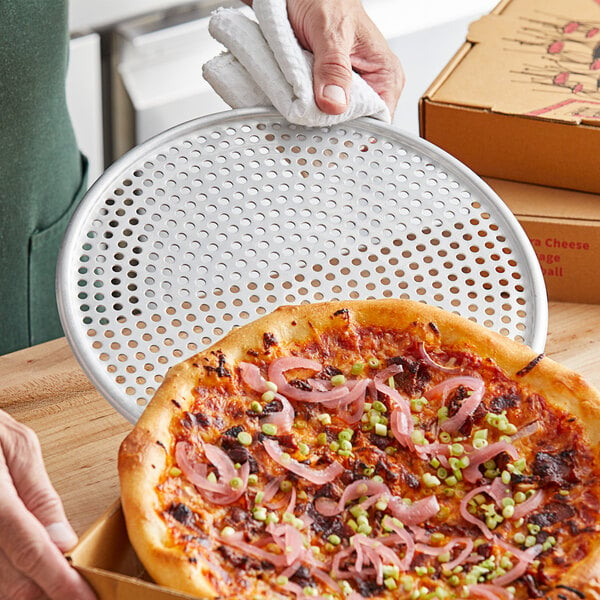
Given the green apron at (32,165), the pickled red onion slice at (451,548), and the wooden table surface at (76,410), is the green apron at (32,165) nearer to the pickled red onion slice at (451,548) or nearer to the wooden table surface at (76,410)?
the wooden table surface at (76,410)

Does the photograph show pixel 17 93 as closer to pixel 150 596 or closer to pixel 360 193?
pixel 360 193

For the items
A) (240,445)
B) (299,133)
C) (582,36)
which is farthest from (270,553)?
(582,36)

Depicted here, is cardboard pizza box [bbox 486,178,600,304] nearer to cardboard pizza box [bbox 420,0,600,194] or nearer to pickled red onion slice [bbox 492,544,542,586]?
cardboard pizza box [bbox 420,0,600,194]

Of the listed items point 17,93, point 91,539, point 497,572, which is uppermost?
point 17,93

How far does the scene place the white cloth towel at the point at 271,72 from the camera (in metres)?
1.50

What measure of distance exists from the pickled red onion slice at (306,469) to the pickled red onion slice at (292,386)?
87 millimetres

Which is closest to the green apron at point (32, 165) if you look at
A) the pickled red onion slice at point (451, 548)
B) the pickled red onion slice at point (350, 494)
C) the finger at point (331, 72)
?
the finger at point (331, 72)

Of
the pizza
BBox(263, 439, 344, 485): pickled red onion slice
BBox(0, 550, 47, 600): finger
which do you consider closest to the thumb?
the pizza

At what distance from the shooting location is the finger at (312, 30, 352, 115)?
1.48 meters

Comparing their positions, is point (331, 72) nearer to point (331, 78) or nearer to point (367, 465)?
point (331, 78)

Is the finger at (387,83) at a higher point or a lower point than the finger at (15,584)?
higher

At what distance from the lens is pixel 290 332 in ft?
4.03

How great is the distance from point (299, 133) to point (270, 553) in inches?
29.3

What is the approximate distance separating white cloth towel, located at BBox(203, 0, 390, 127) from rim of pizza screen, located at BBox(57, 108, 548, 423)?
36 mm
